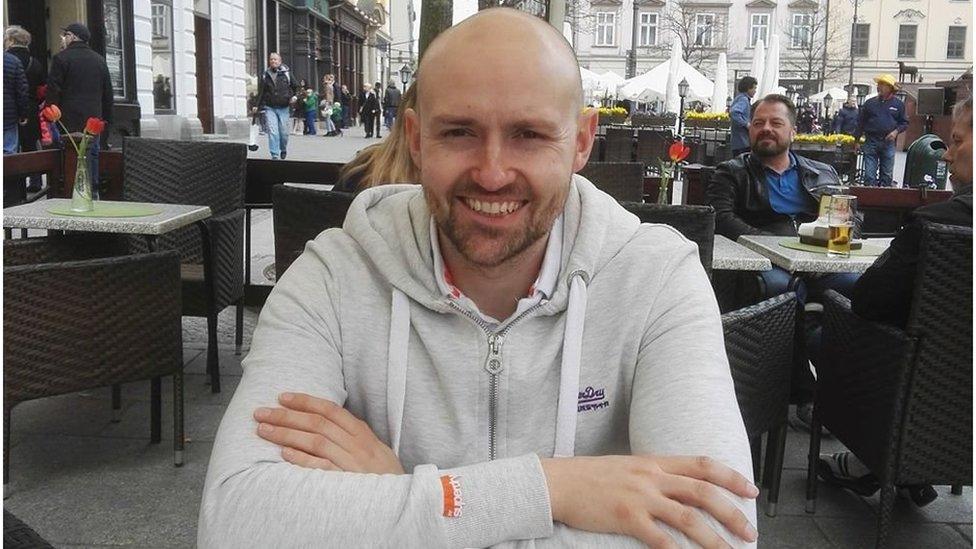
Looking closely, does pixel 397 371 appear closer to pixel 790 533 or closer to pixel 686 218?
pixel 686 218

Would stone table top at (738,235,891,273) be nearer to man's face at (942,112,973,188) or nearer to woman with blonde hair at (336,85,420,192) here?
man's face at (942,112,973,188)

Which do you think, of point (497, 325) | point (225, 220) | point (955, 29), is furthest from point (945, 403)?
point (955, 29)

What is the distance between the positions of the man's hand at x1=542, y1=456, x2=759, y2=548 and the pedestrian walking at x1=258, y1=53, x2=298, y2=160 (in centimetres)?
1418

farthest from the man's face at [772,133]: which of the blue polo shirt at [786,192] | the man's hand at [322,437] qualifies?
the man's hand at [322,437]

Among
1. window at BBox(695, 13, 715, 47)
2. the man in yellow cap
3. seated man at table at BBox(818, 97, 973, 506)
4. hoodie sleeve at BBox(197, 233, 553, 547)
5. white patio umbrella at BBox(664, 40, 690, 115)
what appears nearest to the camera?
hoodie sleeve at BBox(197, 233, 553, 547)

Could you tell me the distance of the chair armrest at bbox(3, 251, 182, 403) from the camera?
112 inches

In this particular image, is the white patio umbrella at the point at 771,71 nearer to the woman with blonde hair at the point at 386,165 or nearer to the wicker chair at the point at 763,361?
the woman with blonde hair at the point at 386,165

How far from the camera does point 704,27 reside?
57.1 m

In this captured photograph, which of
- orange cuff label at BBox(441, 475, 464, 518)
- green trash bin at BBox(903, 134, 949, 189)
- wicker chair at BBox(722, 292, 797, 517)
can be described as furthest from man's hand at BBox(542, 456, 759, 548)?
green trash bin at BBox(903, 134, 949, 189)

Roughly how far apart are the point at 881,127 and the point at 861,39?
49.0 meters

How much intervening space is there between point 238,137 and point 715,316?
19.4 m

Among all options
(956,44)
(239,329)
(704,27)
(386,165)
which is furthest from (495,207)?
(956,44)

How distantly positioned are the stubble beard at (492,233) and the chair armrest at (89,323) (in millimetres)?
1958

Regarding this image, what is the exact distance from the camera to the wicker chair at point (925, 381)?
94.3 inches
